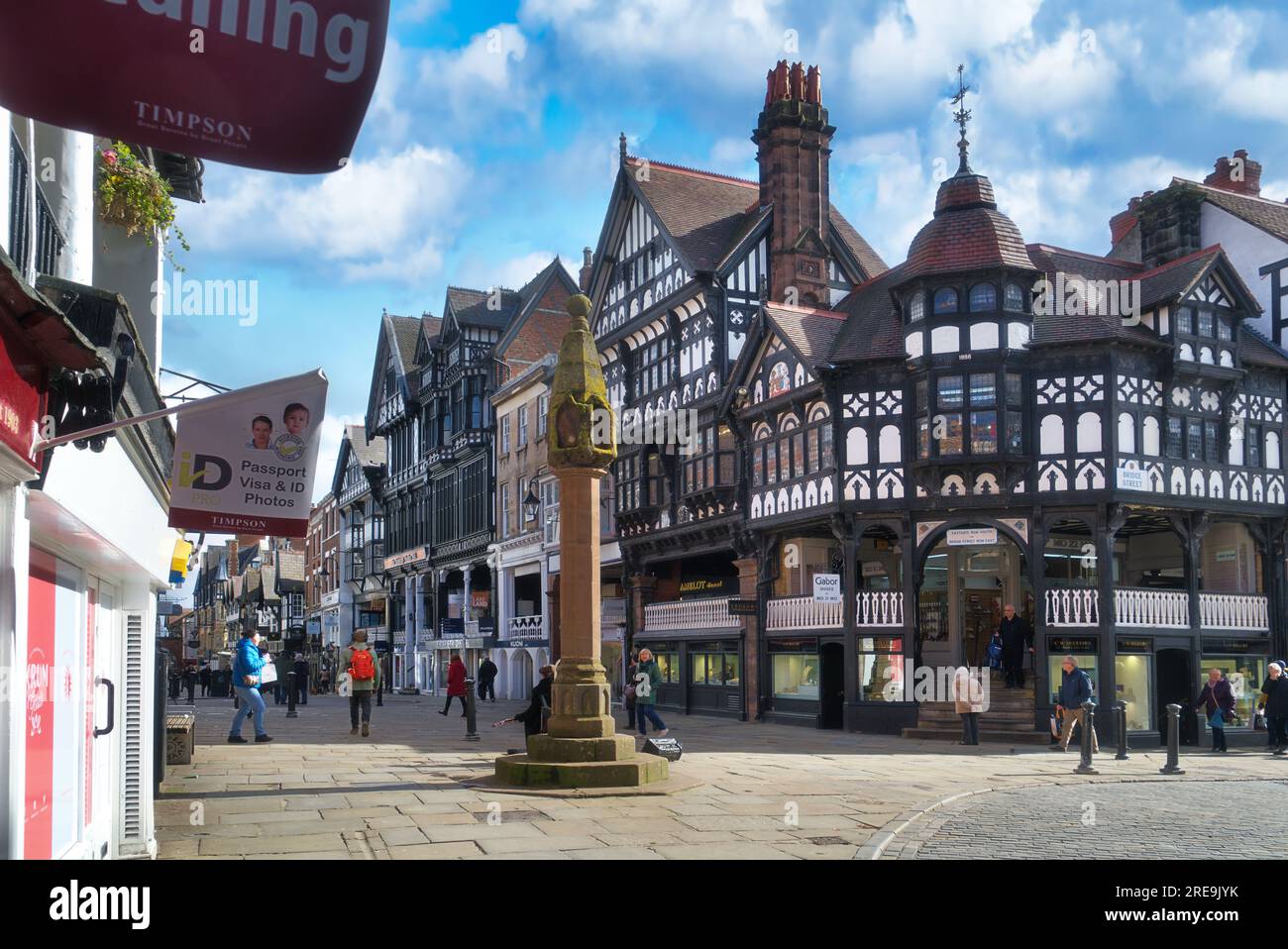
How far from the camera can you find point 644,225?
119 ft

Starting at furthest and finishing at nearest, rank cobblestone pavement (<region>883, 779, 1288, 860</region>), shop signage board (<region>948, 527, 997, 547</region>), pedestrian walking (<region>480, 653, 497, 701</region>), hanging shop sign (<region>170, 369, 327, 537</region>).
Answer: pedestrian walking (<region>480, 653, 497, 701</region>), shop signage board (<region>948, 527, 997, 547</region>), cobblestone pavement (<region>883, 779, 1288, 860</region>), hanging shop sign (<region>170, 369, 327, 537</region>)

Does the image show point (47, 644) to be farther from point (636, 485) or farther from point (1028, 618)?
point (636, 485)

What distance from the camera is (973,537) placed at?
83.9 feet

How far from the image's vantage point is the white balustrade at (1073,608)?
82.0 feet

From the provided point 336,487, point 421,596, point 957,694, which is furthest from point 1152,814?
point 336,487

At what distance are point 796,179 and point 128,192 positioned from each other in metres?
25.8

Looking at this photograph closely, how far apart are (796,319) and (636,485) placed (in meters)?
8.68

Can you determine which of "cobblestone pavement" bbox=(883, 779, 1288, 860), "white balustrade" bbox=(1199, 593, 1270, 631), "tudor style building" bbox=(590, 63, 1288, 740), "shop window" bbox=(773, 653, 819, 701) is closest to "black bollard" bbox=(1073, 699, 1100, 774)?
"cobblestone pavement" bbox=(883, 779, 1288, 860)

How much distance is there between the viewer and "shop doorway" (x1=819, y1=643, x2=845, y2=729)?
28.0 m

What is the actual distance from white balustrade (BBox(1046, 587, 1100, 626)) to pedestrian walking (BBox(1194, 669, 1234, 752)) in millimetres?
2395

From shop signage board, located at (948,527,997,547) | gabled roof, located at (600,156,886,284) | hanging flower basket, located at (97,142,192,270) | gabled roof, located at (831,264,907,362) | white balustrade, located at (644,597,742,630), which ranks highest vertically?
gabled roof, located at (600,156,886,284)

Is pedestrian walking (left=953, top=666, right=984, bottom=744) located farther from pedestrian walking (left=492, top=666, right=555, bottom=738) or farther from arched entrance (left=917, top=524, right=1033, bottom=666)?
pedestrian walking (left=492, top=666, right=555, bottom=738)

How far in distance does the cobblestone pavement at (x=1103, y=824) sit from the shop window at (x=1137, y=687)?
9024mm

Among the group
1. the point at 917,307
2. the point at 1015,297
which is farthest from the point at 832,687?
the point at 1015,297
